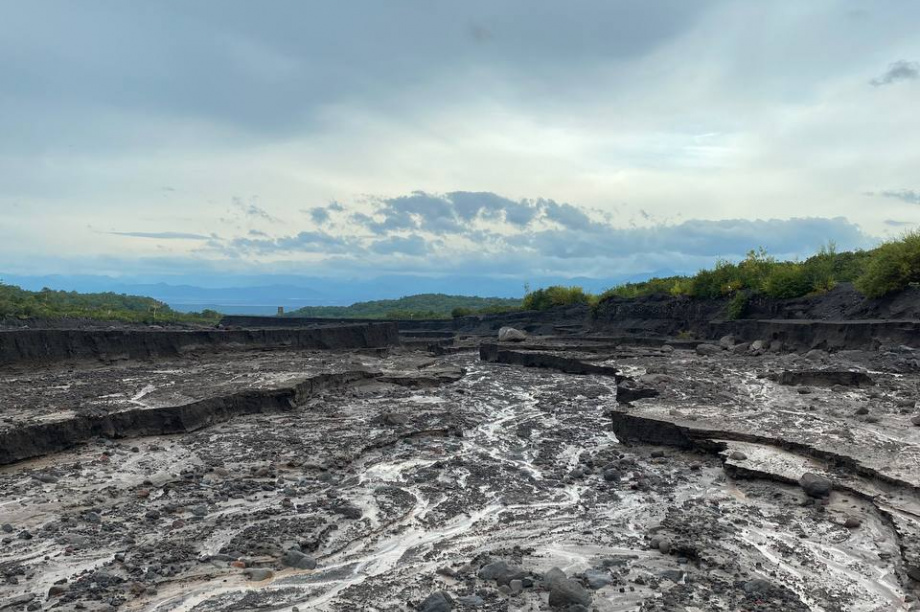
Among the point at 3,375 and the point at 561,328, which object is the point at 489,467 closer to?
the point at 3,375

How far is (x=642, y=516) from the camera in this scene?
8.15 meters

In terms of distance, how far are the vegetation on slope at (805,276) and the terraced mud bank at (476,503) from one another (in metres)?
7.83

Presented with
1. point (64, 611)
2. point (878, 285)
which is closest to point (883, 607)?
point (64, 611)

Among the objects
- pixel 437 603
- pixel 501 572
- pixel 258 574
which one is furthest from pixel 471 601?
pixel 258 574

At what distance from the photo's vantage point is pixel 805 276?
28.5 m

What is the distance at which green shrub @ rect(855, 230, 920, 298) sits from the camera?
21.3 metres

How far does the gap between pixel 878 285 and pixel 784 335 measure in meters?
3.50

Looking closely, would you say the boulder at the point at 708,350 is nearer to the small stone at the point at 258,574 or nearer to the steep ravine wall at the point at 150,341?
the steep ravine wall at the point at 150,341

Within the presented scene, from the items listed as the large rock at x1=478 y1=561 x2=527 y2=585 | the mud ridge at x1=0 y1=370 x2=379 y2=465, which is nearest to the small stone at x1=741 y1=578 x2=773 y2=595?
the large rock at x1=478 y1=561 x2=527 y2=585

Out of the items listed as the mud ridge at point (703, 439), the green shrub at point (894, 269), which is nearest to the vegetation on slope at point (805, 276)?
the green shrub at point (894, 269)

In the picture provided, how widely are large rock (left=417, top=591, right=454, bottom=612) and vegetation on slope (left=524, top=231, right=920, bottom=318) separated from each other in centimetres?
2205

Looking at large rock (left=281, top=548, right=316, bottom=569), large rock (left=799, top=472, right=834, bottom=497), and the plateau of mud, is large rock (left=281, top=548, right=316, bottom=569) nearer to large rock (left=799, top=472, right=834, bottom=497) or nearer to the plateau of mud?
the plateau of mud

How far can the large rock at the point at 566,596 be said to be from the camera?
5.57 m

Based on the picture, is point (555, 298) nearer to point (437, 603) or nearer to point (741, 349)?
point (741, 349)
